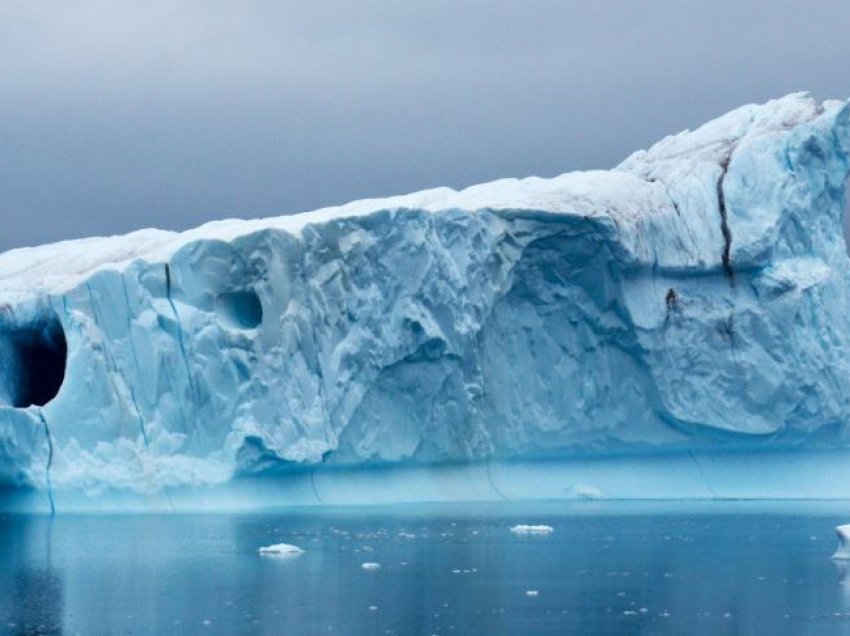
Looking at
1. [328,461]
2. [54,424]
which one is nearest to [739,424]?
[328,461]

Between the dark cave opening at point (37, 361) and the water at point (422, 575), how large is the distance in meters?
1.80

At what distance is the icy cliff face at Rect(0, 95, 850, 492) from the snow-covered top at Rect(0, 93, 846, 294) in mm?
52

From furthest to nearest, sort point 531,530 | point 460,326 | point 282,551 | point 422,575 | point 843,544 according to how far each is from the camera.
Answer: point 460,326 → point 531,530 → point 282,551 → point 843,544 → point 422,575

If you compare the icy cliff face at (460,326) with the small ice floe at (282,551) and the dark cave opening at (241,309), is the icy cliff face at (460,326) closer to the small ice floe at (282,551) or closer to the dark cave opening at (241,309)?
the dark cave opening at (241,309)

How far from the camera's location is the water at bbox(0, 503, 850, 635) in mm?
13305

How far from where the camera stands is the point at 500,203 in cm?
2281

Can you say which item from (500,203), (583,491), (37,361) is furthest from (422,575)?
(583,491)

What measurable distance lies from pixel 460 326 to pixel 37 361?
17.7ft

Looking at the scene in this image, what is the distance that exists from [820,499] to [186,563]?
37.0 ft

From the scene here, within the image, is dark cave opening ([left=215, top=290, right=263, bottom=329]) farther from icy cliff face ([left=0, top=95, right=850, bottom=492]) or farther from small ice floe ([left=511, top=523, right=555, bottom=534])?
small ice floe ([left=511, top=523, right=555, bottom=534])

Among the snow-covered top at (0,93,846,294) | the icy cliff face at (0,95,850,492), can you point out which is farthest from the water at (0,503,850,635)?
the snow-covered top at (0,93,846,294)

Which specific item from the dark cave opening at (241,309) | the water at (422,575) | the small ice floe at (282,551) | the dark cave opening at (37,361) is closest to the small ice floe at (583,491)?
the water at (422,575)

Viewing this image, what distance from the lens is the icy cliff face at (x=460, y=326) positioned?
21.2 meters

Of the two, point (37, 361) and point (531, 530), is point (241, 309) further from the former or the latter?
point (531, 530)
